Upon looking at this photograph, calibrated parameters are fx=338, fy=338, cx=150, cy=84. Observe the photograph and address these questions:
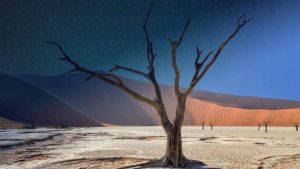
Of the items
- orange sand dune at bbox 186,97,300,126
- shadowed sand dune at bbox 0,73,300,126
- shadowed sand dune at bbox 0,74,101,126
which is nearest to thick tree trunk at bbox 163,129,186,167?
orange sand dune at bbox 186,97,300,126

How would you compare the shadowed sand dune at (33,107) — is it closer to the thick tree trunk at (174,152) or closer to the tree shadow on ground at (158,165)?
the tree shadow on ground at (158,165)

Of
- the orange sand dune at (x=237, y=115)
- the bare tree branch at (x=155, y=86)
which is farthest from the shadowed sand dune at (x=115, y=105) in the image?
the bare tree branch at (x=155, y=86)

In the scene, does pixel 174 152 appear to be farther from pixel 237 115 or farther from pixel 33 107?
pixel 33 107

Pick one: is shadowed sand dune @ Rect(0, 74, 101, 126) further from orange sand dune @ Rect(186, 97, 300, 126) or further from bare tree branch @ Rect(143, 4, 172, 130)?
bare tree branch @ Rect(143, 4, 172, 130)

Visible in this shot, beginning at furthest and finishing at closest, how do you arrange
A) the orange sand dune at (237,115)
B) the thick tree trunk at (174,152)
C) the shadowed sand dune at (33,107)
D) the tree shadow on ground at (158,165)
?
the shadowed sand dune at (33,107) < the orange sand dune at (237,115) < the thick tree trunk at (174,152) < the tree shadow on ground at (158,165)

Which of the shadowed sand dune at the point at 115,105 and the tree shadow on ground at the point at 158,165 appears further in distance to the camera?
the shadowed sand dune at the point at 115,105

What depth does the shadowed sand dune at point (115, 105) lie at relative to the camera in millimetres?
70688

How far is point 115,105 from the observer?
96500 mm

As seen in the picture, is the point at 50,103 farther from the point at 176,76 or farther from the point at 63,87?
the point at 176,76

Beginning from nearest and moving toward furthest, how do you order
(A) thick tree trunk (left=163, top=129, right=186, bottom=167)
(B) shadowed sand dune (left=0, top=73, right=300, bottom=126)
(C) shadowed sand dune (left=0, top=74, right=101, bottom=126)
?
(A) thick tree trunk (left=163, top=129, right=186, bottom=167) → (C) shadowed sand dune (left=0, top=74, right=101, bottom=126) → (B) shadowed sand dune (left=0, top=73, right=300, bottom=126)

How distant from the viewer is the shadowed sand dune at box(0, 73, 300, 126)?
70.7 meters

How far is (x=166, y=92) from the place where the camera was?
110m

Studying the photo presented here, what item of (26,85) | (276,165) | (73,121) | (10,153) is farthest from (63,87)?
(276,165)

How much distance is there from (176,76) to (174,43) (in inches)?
39.1
